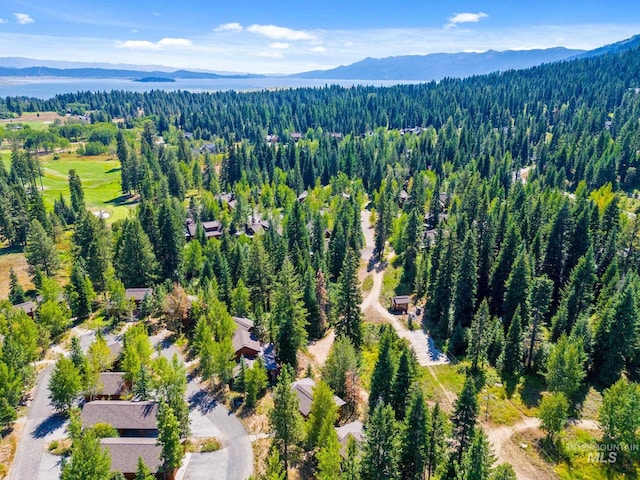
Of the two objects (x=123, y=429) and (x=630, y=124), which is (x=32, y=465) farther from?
(x=630, y=124)

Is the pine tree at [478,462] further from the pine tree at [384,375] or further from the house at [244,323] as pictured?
the house at [244,323]

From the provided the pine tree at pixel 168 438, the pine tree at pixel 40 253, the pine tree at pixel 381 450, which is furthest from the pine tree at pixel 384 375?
the pine tree at pixel 40 253

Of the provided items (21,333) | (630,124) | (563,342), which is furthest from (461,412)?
(630,124)

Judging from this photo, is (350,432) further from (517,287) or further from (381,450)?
(517,287)

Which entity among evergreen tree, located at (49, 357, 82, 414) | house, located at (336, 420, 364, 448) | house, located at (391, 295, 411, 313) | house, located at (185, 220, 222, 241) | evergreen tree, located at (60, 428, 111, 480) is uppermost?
evergreen tree, located at (60, 428, 111, 480)

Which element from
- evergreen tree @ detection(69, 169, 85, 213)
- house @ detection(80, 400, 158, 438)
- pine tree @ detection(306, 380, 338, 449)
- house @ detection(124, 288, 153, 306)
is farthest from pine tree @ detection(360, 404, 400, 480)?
evergreen tree @ detection(69, 169, 85, 213)

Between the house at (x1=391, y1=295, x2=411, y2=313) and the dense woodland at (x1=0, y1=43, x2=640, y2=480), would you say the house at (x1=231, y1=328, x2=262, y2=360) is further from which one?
the house at (x1=391, y1=295, x2=411, y2=313)
